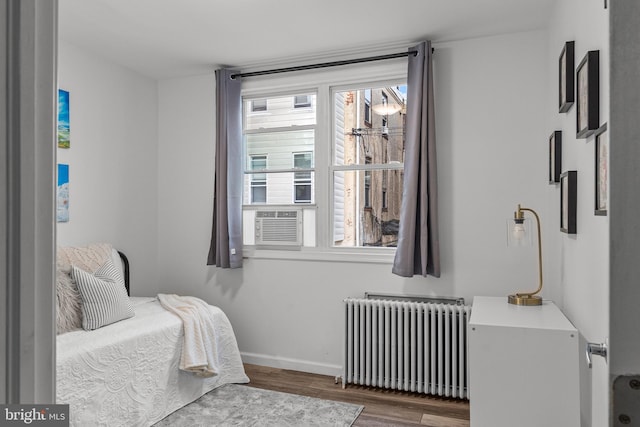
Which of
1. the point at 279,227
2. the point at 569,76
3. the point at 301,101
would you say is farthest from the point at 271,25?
the point at 569,76

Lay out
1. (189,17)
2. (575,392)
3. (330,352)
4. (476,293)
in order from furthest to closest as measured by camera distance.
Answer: (330,352), (476,293), (189,17), (575,392)

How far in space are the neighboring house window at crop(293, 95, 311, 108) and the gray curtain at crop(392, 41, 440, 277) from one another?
37.2 inches

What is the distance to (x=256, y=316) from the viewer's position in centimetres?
396

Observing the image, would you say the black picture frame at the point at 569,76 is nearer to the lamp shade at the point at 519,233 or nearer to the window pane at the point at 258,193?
the lamp shade at the point at 519,233

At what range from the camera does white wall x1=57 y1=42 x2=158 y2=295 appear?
11.5ft

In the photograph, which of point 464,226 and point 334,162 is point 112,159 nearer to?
point 334,162

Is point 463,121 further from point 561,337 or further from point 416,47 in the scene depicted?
point 561,337

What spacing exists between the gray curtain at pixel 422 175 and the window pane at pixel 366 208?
11.6 inches

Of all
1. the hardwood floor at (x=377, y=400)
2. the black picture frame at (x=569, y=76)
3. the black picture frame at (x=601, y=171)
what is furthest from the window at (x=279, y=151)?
the black picture frame at (x=601, y=171)

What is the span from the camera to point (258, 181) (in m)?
4.05

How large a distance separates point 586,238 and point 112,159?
3.50 m

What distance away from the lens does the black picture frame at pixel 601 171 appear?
1516 millimetres

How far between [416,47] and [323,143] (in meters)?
1.02
